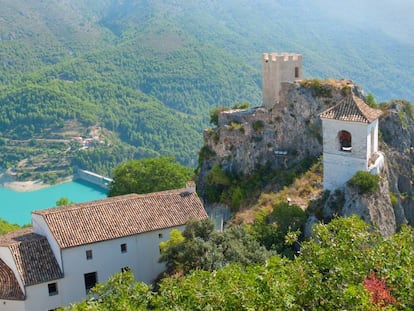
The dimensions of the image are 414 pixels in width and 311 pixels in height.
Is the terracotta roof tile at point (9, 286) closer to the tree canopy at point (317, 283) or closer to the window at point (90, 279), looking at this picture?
the window at point (90, 279)

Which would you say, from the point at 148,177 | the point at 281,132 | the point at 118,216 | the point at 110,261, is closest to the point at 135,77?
the point at 148,177

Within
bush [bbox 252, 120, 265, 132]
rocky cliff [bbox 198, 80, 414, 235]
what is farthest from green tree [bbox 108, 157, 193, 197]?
bush [bbox 252, 120, 265, 132]

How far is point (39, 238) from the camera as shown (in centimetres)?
2678

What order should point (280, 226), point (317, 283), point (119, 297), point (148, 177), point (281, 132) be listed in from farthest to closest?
1. point (148, 177)
2. point (281, 132)
3. point (280, 226)
4. point (119, 297)
5. point (317, 283)

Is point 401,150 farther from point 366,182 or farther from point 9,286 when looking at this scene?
point 9,286

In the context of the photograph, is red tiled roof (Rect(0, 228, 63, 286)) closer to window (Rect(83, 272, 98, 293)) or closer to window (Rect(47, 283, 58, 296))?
window (Rect(47, 283, 58, 296))

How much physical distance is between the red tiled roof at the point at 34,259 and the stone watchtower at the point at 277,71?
15.9m

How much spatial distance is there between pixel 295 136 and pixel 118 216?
11234 mm

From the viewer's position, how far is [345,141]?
1113 inches

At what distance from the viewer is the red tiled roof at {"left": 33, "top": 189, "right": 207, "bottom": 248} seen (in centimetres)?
2608

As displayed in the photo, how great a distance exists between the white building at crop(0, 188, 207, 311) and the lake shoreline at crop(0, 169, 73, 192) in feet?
269

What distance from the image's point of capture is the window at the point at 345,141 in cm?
2794

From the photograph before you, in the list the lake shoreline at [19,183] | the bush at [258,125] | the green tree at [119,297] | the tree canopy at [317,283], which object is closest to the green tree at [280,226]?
the bush at [258,125]

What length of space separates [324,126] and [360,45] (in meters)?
177
